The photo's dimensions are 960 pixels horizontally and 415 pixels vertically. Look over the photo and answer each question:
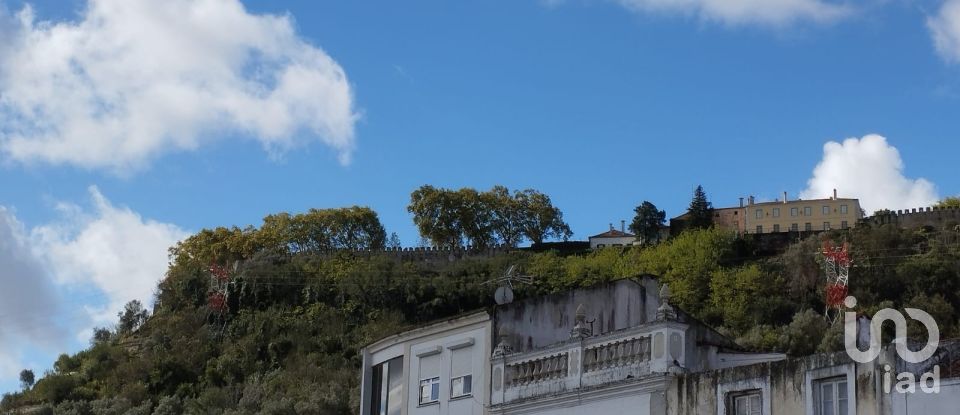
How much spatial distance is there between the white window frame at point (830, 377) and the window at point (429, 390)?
1028 centimetres

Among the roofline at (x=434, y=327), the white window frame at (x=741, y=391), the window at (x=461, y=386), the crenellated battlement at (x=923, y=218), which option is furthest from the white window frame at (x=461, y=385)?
the crenellated battlement at (x=923, y=218)

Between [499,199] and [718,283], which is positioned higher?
[499,199]

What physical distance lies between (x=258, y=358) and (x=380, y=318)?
9.76 meters

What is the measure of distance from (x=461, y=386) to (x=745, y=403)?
26.3 feet

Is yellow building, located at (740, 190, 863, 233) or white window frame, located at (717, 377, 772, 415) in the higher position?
yellow building, located at (740, 190, 863, 233)

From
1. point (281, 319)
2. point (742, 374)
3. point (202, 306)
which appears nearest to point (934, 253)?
point (281, 319)

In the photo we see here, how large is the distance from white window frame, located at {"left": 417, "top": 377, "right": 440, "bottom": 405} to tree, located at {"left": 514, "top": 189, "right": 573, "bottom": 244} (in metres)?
92.6

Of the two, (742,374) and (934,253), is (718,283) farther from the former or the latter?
(742,374)

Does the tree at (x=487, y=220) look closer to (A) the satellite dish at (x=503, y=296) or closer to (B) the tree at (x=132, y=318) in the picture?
(B) the tree at (x=132, y=318)

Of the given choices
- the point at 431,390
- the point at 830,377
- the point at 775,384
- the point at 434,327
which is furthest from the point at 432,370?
the point at 830,377

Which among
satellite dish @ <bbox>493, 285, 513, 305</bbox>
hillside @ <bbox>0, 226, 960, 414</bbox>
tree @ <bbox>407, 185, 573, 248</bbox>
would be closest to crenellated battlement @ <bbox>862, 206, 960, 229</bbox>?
hillside @ <bbox>0, 226, 960, 414</bbox>

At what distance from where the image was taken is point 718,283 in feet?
325

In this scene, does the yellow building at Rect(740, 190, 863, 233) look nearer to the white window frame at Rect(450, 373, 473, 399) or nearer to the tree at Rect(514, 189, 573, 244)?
the tree at Rect(514, 189, 573, 244)

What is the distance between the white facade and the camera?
94.1ft
